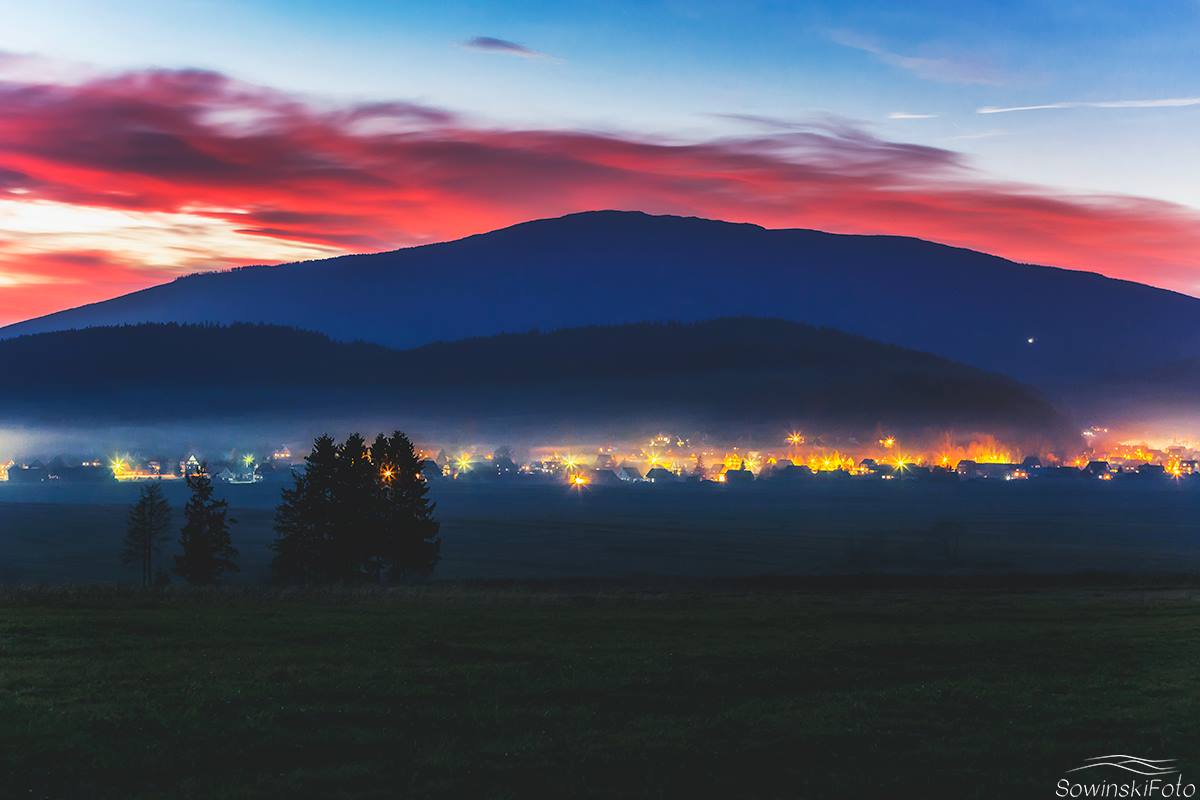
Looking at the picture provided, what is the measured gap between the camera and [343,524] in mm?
77562

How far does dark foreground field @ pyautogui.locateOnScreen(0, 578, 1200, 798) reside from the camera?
63.5 feet

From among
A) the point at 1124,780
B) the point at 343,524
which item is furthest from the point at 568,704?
the point at 343,524

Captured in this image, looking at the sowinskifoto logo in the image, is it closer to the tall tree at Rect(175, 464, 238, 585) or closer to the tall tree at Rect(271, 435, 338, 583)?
the tall tree at Rect(271, 435, 338, 583)

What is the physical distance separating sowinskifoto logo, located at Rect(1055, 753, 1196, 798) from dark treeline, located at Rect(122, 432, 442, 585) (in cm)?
6019

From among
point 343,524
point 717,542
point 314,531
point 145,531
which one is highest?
point 343,524

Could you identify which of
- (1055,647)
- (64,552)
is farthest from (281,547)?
A: (1055,647)

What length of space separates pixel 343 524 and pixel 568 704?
180 feet

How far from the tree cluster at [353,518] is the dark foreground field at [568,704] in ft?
115

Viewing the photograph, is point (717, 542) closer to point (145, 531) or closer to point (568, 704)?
point (145, 531)

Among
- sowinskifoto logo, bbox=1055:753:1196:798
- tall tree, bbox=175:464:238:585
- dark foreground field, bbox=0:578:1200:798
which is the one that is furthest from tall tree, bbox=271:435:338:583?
sowinskifoto logo, bbox=1055:753:1196:798

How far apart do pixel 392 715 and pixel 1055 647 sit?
19.7 m

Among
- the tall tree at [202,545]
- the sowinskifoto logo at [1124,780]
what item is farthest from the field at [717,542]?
the sowinskifoto logo at [1124,780]

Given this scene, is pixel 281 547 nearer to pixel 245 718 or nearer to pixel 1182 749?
pixel 245 718

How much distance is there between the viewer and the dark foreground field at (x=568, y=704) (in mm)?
19359
